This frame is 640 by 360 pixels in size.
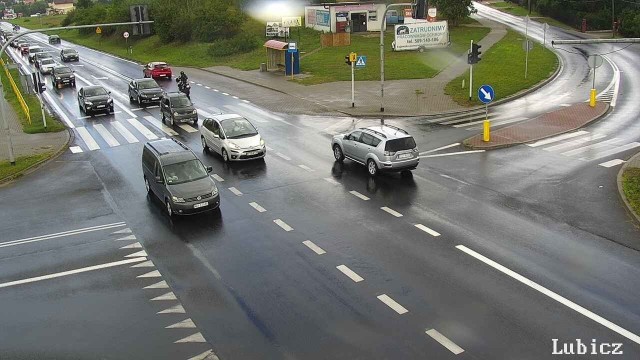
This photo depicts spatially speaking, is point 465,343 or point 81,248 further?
point 81,248

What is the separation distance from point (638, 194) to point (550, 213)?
10.8ft

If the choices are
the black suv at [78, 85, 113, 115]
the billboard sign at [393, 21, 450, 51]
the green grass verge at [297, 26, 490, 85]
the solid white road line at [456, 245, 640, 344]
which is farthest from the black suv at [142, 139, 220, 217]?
the billboard sign at [393, 21, 450, 51]

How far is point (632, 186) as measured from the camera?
19.6m

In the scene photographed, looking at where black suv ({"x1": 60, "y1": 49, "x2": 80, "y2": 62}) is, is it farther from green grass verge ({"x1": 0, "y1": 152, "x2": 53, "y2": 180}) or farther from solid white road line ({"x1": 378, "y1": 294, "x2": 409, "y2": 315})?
solid white road line ({"x1": 378, "y1": 294, "x2": 409, "y2": 315})

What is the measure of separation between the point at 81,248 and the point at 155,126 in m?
17.0

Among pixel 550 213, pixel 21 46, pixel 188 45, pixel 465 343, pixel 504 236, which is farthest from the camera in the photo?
pixel 21 46

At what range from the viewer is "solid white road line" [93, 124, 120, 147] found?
29102 millimetres

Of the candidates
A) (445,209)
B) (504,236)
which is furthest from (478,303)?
(445,209)

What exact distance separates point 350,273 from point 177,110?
20.9 meters

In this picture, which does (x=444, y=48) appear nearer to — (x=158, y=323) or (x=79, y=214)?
(x=79, y=214)

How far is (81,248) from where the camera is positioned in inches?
655

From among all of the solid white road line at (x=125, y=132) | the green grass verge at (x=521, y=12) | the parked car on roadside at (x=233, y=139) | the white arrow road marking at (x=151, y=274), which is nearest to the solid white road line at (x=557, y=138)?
the parked car on roadside at (x=233, y=139)

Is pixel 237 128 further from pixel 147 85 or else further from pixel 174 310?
pixel 147 85

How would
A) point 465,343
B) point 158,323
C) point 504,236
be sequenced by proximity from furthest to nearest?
point 504,236 → point 158,323 → point 465,343
